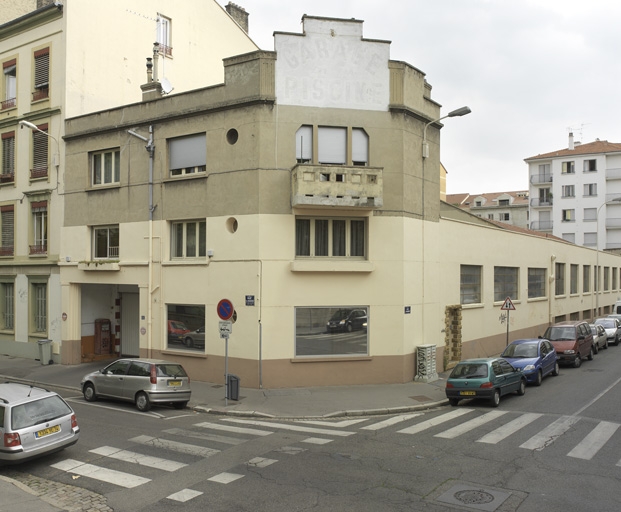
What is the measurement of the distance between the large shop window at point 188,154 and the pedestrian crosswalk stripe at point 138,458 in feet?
36.9

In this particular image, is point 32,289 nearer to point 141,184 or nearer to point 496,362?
point 141,184

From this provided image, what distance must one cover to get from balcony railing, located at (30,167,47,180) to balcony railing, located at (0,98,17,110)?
3.65 m

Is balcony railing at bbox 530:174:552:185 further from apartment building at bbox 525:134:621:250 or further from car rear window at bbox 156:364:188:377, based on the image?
car rear window at bbox 156:364:188:377

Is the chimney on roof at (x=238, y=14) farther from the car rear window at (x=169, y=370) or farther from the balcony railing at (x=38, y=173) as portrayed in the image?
the car rear window at (x=169, y=370)

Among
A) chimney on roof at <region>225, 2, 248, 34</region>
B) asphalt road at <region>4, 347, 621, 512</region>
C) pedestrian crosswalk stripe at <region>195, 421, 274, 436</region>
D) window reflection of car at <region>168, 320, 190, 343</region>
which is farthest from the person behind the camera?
chimney on roof at <region>225, 2, 248, 34</region>

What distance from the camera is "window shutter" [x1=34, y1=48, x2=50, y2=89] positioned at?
25.6m

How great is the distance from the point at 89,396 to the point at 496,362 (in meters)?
12.6

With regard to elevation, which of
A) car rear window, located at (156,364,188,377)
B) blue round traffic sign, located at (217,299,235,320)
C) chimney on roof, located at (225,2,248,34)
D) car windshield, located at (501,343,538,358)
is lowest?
car windshield, located at (501,343,538,358)

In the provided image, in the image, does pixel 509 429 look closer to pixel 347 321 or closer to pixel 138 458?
pixel 347 321

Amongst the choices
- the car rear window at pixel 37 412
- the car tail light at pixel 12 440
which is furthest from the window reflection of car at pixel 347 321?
the car tail light at pixel 12 440

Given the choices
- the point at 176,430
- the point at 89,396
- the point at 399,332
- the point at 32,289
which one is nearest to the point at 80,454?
the point at 176,430

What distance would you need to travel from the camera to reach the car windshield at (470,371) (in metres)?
17.1

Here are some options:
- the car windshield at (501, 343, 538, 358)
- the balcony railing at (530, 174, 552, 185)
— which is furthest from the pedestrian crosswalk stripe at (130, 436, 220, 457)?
the balcony railing at (530, 174, 552, 185)

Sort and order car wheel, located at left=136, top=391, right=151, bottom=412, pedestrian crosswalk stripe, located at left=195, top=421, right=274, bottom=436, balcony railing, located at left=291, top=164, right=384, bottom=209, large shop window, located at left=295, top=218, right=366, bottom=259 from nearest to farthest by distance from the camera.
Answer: pedestrian crosswalk stripe, located at left=195, top=421, right=274, bottom=436
car wheel, located at left=136, top=391, right=151, bottom=412
balcony railing, located at left=291, top=164, right=384, bottom=209
large shop window, located at left=295, top=218, right=366, bottom=259
